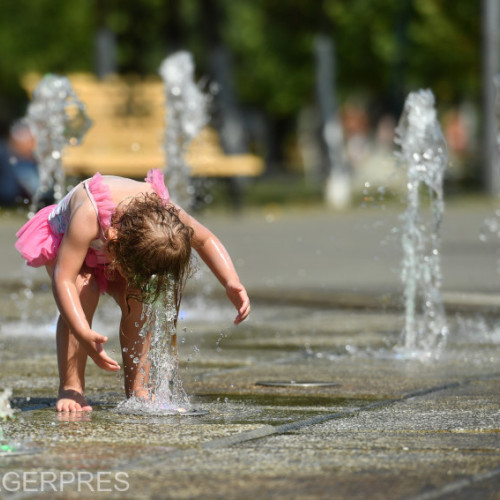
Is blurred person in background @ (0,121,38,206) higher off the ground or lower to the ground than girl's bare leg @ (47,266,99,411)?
higher

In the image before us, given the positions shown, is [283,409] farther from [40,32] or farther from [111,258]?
[40,32]

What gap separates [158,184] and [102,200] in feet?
0.99

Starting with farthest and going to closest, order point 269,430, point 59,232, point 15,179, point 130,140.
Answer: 1. point 15,179
2. point 130,140
3. point 59,232
4. point 269,430

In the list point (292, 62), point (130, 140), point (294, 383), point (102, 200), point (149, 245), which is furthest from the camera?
point (292, 62)

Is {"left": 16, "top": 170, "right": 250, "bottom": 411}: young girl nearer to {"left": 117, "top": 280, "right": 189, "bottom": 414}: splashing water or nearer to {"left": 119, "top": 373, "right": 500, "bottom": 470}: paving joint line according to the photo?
{"left": 117, "top": 280, "right": 189, "bottom": 414}: splashing water

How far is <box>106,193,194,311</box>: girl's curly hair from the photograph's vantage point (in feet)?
16.6

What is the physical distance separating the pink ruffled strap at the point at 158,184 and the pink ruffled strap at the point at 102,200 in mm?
212

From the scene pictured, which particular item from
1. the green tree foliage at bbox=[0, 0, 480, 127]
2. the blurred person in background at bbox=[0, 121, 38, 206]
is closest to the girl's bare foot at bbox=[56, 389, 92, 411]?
the blurred person in background at bbox=[0, 121, 38, 206]

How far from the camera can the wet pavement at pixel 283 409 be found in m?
4.06

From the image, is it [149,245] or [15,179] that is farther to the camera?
[15,179]

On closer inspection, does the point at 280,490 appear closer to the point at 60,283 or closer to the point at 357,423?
the point at 357,423

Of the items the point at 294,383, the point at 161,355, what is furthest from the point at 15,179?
the point at 161,355

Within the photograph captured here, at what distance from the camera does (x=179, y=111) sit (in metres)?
13.7

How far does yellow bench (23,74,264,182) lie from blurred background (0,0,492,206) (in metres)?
0.68
